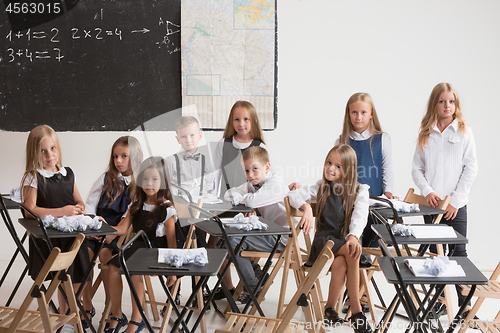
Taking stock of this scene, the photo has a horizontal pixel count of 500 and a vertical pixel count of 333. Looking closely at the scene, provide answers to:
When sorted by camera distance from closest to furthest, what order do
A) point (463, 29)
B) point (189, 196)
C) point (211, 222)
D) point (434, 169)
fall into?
1. point (211, 222)
2. point (189, 196)
3. point (434, 169)
4. point (463, 29)

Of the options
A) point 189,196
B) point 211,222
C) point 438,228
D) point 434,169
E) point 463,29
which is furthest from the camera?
point 463,29

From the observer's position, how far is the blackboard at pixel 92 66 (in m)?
4.21

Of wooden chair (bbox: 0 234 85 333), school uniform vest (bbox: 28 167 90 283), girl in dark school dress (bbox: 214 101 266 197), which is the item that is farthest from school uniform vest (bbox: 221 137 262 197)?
wooden chair (bbox: 0 234 85 333)

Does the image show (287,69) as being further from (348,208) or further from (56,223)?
(56,223)

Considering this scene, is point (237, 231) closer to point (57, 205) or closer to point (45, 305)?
point (45, 305)

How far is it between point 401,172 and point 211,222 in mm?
2274

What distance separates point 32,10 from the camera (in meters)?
4.30

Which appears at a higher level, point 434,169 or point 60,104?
point 60,104

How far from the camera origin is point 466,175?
10.2ft

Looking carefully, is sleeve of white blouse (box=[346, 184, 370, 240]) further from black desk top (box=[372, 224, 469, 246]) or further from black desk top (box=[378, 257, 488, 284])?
black desk top (box=[378, 257, 488, 284])

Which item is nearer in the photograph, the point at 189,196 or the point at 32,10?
the point at 189,196

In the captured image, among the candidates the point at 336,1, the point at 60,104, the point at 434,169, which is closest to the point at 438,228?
the point at 434,169

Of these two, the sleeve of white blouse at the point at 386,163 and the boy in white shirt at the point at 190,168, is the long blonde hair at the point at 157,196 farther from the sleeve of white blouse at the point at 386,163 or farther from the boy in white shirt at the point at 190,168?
the sleeve of white blouse at the point at 386,163

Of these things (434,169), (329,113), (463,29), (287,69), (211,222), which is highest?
(463,29)
